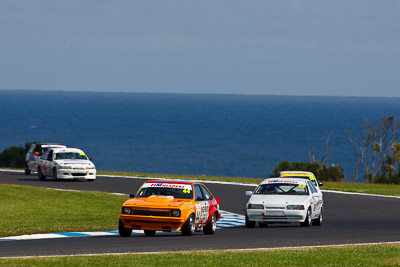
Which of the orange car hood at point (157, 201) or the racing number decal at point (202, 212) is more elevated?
the orange car hood at point (157, 201)

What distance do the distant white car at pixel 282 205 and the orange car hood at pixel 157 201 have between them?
12.4ft

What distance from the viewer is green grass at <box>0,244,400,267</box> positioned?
14187 mm

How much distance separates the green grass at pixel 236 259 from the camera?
46.5 ft

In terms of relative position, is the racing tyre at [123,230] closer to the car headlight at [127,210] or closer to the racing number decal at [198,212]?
the car headlight at [127,210]

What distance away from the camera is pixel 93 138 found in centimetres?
18438

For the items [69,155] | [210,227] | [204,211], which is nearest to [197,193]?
[204,211]

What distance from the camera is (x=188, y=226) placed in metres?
19.8

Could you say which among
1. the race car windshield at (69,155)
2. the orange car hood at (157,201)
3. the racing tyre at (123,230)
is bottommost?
the racing tyre at (123,230)

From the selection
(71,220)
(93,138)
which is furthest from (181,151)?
(71,220)

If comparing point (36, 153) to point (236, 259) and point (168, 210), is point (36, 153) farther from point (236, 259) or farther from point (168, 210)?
point (236, 259)

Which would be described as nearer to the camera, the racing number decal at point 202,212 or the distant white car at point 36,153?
the racing number decal at point 202,212

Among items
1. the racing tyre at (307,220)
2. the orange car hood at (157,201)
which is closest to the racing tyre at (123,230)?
the orange car hood at (157,201)

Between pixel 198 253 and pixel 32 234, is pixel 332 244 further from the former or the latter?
pixel 32 234

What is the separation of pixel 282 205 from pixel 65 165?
1929cm
